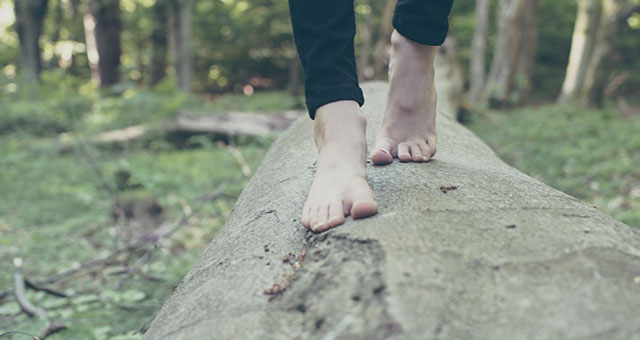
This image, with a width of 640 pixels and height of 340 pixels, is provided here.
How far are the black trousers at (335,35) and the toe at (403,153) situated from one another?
19 centimetres

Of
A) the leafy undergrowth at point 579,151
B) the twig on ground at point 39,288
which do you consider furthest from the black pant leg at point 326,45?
the leafy undergrowth at point 579,151

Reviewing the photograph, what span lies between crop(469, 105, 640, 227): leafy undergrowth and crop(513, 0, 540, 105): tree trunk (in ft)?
9.14

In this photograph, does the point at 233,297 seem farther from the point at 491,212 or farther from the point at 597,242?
the point at 597,242

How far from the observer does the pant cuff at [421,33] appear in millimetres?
1363

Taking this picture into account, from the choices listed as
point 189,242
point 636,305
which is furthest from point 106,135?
point 636,305

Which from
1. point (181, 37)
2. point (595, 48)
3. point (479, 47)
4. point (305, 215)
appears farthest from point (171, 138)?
point (595, 48)

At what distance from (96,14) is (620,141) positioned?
1036 centimetres

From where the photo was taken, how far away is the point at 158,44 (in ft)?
41.8

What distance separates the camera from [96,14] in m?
10.4

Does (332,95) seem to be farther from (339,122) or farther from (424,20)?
(424,20)

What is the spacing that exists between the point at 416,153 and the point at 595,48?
862 cm

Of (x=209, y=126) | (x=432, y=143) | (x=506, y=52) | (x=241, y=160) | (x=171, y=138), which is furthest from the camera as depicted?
(x=506, y=52)

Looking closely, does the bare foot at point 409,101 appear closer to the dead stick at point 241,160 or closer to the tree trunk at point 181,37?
the dead stick at point 241,160

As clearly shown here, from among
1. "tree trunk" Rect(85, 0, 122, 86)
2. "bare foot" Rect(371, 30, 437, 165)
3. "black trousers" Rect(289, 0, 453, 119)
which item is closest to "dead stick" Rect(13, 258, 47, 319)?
"black trousers" Rect(289, 0, 453, 119)
